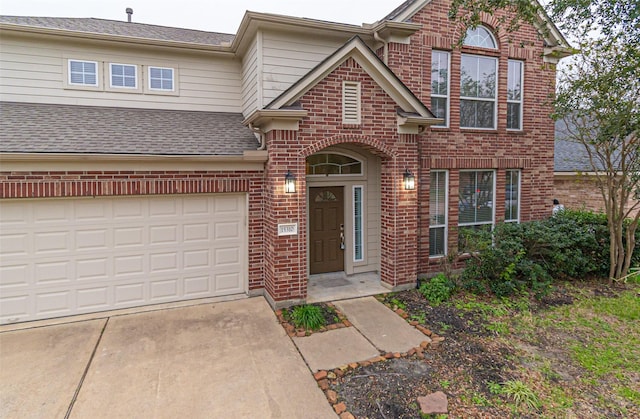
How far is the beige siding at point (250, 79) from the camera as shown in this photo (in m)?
7.04

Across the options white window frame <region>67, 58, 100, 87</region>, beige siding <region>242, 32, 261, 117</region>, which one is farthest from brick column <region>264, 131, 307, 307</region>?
white window frame <region>67, 58, 100, 87</region>

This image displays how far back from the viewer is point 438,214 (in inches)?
323

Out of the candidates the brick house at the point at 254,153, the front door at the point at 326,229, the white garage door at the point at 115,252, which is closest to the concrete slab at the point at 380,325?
the brick house at the point at 254,153

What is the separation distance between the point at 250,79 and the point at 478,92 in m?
5.40

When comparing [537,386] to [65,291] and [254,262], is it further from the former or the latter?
[65,291]

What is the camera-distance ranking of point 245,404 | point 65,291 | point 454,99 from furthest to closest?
point 454,99, point 65,291, point 245,404

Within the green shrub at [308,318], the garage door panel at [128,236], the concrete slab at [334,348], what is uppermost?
the garage door panel at [128,236]

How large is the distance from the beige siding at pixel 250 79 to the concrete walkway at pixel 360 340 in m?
4.54

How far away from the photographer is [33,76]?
22.8ft

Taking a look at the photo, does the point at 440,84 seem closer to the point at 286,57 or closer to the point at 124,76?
the point at 286,57

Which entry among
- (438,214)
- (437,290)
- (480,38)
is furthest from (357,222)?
(480,38)

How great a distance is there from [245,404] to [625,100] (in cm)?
880

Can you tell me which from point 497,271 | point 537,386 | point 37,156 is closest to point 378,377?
point 537,386

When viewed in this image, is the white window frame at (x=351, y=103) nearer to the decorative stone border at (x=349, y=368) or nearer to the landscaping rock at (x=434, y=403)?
the decorative stone border at (x=349, y=368)
